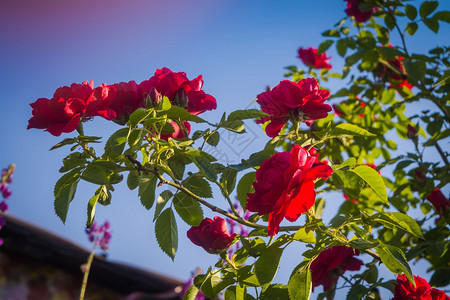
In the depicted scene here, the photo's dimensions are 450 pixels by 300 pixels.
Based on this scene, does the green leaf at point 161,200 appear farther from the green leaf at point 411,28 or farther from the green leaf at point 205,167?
the green leaf at point 411,28

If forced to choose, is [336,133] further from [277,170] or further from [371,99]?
[371,99]

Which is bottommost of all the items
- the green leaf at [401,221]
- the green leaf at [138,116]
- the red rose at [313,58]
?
the green leaf at [401,221]

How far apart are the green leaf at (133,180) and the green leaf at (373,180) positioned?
1.33ft

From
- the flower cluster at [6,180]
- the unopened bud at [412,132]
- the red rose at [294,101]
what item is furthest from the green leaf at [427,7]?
the flower cluster at [6,180]

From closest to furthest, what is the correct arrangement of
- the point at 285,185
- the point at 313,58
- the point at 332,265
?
the point at 285,185 < the point at 332,265 < the point at 313,58

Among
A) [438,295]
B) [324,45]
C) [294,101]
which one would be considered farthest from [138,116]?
[324,45]

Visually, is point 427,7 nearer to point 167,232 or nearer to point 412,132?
→ point 412,132

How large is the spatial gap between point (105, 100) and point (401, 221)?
22.5 inches

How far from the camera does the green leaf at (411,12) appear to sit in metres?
1.67

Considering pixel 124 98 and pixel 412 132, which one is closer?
pixel 124 98

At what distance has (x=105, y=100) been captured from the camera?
744 mm

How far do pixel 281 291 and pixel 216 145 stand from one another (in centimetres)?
31

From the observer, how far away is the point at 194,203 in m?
0.80

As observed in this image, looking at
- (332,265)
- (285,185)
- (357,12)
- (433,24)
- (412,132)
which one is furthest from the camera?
(357,12)
